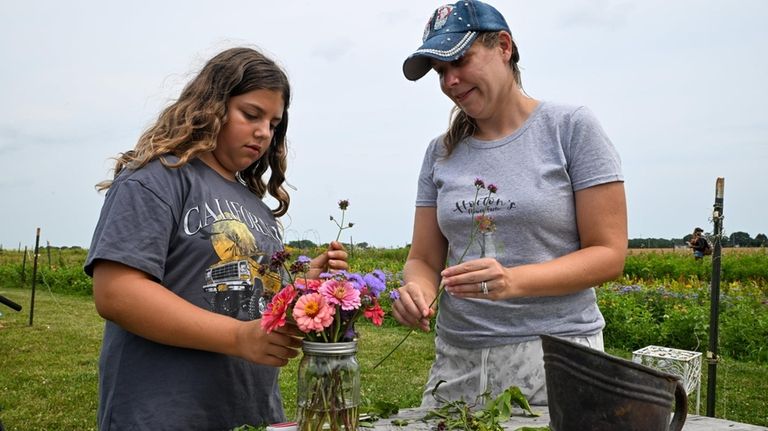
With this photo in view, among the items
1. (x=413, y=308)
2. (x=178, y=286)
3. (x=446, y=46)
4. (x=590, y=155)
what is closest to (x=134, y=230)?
(x=178, y=286)

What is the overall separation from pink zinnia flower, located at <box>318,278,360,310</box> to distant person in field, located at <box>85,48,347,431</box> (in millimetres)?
127

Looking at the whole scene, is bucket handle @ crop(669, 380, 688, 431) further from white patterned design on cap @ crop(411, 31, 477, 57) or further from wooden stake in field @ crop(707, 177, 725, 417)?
wooden stake in field @ crop(707, 177, 725, 417)

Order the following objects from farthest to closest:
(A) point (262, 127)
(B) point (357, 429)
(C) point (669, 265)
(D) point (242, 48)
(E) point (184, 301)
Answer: (C) point (669, 265) < (D) point (242, 48) < (A) point (262, 127) < (E) point (184, 301) < (B) point (357, 429)

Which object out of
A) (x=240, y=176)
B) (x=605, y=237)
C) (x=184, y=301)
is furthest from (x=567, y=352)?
(x=240, y=176)

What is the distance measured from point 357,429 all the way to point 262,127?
0.89 meters

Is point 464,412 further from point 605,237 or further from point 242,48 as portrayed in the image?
point 242,48

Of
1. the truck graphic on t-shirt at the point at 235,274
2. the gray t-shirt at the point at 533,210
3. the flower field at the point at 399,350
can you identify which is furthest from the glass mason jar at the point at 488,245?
the flower field at the point at 399,350

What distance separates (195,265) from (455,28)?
37.9 inches

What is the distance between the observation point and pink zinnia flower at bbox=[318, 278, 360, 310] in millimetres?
1421

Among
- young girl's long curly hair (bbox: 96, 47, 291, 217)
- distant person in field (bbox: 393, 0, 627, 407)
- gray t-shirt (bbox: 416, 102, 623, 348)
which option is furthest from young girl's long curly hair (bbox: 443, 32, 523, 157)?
young girl's long curly hair (bbox: 96, 47, 291, 217)

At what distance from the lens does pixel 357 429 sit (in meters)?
1.53

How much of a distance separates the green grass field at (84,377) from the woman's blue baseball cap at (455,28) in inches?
123

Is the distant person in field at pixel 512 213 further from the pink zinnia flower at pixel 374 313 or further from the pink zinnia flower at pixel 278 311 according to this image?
the pink zinnia flower at pixel 278 311

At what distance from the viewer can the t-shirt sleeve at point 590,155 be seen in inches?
77.3
